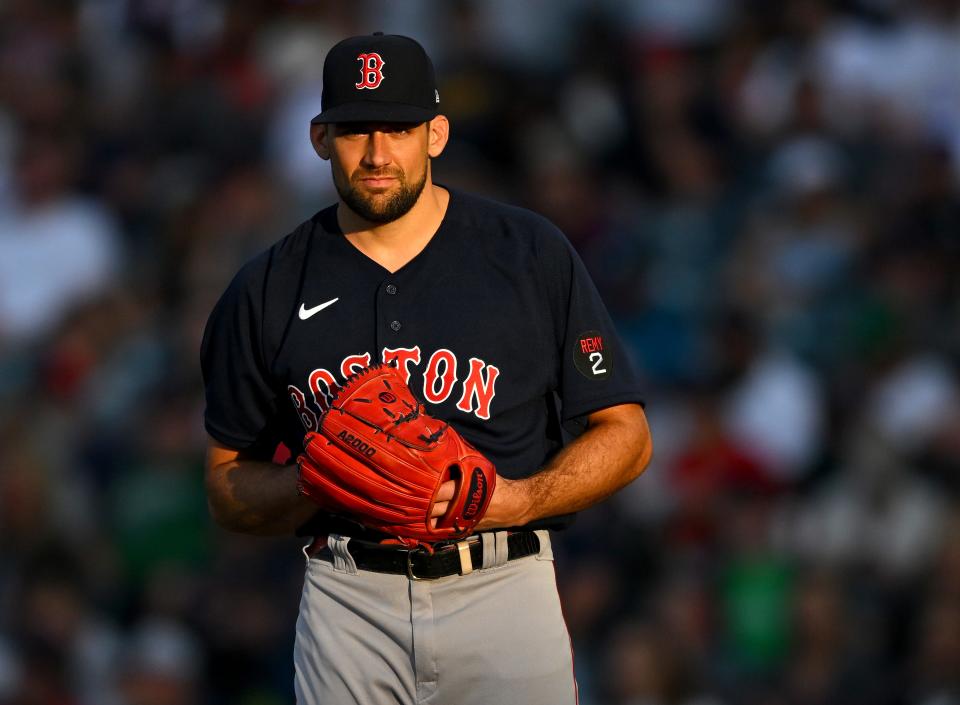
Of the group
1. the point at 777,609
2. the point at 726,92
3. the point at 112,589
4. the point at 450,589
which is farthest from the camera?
the point at 726,92

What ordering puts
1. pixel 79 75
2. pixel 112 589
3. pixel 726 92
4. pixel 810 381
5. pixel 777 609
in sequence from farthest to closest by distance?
pixel 79 75 < pixel 726 92 < pixel 112 589 < pixel 810 381 < pixel 777 609

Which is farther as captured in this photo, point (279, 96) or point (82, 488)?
point (279, 96)

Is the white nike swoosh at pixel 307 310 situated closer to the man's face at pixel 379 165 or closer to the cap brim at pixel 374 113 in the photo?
the man's face at pixel 379 165

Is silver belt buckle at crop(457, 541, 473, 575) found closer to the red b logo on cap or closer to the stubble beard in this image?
the stubble beard

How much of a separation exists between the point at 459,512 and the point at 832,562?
341 cm

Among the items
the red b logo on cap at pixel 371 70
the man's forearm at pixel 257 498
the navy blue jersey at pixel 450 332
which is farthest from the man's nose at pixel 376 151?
the man's forearm at pixel 257 498

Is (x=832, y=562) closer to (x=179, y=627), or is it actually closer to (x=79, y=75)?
(x=179, y=627)

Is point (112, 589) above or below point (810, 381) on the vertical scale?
below

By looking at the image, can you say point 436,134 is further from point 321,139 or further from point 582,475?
point 582,475

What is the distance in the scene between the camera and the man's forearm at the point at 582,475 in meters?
3.35

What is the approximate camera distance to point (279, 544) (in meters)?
7.02

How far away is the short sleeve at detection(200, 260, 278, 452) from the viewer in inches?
142

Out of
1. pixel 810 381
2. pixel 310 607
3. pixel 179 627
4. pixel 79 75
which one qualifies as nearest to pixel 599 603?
pixel 810 381

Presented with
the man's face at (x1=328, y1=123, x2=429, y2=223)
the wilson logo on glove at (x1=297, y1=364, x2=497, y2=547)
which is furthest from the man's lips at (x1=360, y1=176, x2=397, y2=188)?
the wilson logo on glove at (x1=297, y1=364, x2=497, y2=547)
